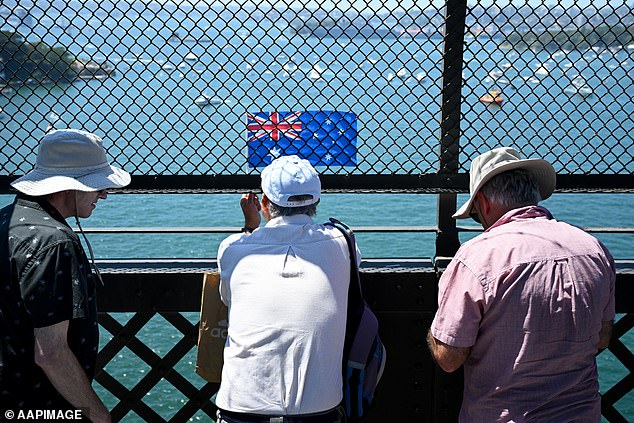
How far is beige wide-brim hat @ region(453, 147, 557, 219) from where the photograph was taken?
8.66 ft

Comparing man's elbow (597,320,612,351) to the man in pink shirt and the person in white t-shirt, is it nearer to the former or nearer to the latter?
the man in pink shirt

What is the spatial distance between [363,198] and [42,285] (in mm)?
30242

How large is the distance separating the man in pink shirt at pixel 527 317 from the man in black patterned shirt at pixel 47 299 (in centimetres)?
113

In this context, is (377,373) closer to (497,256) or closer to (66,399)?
(497,256)

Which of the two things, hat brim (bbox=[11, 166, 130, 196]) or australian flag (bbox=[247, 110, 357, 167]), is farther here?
australian flag (bbox=[247, 110, 357, 167])

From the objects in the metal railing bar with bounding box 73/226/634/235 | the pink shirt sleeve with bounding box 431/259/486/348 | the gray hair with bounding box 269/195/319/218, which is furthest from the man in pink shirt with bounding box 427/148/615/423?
the metal railing bar with bounding box 73/226/634/235

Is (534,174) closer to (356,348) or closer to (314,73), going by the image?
(356,348)

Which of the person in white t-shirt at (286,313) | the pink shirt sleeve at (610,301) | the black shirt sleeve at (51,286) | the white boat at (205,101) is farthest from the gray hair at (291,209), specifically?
the white boat at (205,101)

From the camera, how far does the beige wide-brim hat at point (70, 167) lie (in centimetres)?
250

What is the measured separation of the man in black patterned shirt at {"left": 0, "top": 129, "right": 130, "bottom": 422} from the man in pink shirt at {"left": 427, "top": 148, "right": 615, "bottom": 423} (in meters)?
1.13

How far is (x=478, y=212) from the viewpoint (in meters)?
2.77

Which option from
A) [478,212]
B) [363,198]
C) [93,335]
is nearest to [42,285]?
[93,335]

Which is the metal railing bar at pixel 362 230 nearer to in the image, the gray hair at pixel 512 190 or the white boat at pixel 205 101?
the gray hair at pixel 512 190

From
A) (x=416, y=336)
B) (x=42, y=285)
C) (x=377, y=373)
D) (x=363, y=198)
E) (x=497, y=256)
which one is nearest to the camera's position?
(x=42, y=285)
